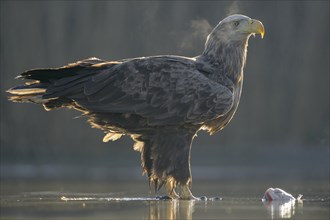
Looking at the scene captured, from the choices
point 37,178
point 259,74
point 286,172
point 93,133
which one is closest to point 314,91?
point 259,74

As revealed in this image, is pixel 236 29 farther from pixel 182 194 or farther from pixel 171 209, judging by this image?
pixel 171 209

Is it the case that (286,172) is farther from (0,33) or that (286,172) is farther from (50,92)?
(0,33)

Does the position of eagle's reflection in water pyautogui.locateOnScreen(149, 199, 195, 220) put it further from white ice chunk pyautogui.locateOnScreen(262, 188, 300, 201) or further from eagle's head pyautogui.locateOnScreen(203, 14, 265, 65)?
eagle's head pyautogui.locateOnScreen(203, 14, 265, 65)

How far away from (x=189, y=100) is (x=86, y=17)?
11.2 metres

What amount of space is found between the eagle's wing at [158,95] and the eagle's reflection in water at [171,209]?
1065 mm

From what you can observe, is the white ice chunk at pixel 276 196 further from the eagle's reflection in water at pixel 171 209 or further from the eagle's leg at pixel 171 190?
the eagle's leg at pixel 171 190

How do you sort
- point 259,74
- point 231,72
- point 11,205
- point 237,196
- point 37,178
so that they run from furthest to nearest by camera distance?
point 259,74 < point 37,178 < point 231,72 < point 237,196 < point 11,205

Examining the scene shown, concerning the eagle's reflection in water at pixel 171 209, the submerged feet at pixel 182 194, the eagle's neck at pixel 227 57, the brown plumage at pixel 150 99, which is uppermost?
the eagle's neck at pixel 227 57

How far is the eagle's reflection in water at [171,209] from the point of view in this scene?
10883 millimetres

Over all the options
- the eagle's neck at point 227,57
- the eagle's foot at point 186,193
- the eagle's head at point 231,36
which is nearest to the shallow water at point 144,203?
the eagle's foot at point 186,193

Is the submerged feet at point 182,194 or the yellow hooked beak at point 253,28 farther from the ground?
the yellow hooked beak at point 253,28

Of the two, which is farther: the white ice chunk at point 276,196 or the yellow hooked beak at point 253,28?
the yellow hooked beak at point 253,28

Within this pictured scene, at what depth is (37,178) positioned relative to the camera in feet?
55.5

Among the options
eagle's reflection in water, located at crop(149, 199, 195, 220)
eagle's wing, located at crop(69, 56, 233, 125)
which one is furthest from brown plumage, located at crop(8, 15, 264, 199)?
eagle's reflection in water, located at crop(149, 199, 195, 220)
